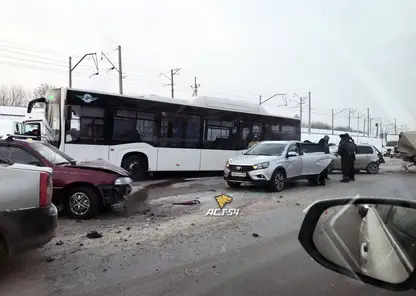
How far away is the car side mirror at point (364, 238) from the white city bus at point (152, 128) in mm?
10466

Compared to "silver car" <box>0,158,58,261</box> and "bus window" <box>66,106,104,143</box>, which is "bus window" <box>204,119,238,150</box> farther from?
"silver car" <box>0,158,58,261</box>

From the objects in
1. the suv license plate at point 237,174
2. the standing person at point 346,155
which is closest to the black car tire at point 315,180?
the standing person at point 346,155

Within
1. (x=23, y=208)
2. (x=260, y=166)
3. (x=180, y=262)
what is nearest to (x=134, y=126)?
(x=260, y=166)

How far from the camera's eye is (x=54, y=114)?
38.8ft

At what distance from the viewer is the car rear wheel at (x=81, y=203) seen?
23.0ft

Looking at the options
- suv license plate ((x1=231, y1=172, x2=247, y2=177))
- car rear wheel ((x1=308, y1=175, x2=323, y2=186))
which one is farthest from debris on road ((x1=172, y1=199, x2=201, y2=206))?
car rear wheel ((x1=308, y1=175, x2=323, y2=186))

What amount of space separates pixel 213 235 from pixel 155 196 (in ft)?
14.2

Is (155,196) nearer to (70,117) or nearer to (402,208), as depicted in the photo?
(70,117)

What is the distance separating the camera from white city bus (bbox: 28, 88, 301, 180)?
38.6 feet

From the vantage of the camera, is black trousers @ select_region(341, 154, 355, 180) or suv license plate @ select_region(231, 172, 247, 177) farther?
black trousers @ select_region(341, 154, 355, 180)

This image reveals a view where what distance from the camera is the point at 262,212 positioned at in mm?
7871

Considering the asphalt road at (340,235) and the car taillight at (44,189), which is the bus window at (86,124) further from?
the asphalt road at (340,235)

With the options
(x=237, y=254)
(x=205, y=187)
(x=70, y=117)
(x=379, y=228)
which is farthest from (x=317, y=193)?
(x=379, y=228)

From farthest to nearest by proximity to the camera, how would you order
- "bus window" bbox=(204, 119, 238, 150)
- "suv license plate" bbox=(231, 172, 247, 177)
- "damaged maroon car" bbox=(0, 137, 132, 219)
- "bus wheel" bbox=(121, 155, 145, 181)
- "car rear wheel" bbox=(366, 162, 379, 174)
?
"car rear wheel" bbox=(366, 162, 379, 174) < "bus window" bbox=(204, 119, 238, 150) < "bus wheel" bbox=(121, 155, 145, 181) < "suv license plate" bbox=(231, 172, 247, 177) < "damaged maroon car" bbox=(0, 137, 132, 219)
